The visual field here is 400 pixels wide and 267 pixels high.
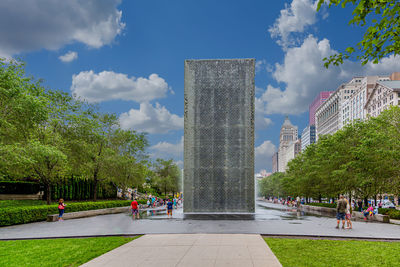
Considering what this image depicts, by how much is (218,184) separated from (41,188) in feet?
85.9

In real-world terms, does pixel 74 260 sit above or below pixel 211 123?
below

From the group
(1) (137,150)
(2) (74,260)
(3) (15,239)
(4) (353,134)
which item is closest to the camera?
(2) (74,260)

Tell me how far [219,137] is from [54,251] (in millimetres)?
22396

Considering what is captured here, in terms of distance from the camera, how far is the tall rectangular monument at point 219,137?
1265 inches

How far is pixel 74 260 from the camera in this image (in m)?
10.5

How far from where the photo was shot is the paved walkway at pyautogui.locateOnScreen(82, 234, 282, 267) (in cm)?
959

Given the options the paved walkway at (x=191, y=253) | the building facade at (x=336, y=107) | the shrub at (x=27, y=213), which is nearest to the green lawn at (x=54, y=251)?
the paved walkway at (x=191, y=253)

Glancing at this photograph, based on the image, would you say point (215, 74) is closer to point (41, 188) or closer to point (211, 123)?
point (211, 123)

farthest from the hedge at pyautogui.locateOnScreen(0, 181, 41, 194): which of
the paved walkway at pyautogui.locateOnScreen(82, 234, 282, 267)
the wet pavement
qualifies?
the paved walkway at pyautogui.locateOnScreen(82, 234, 282, 267)

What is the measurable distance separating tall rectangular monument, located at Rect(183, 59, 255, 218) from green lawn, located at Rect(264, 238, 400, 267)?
1801 cm

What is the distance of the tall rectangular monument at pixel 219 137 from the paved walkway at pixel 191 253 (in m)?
18.1

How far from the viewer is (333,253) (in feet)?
37.1

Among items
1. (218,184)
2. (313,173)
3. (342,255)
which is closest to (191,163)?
(218,184)

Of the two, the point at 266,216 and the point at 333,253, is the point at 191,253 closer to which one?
the point at 333,253
